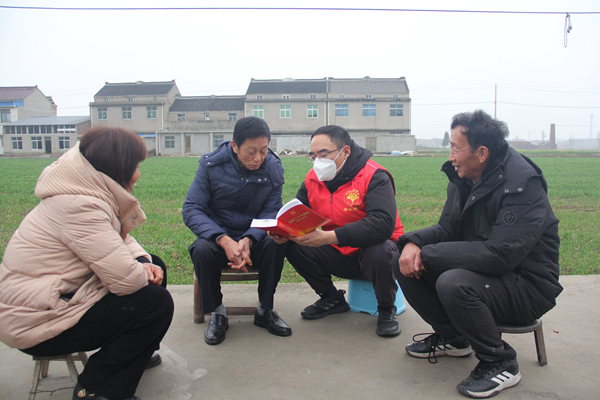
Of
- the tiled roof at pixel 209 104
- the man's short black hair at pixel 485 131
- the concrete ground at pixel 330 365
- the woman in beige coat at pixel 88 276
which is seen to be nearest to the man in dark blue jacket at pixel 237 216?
the concrete ground at pixel 330 365

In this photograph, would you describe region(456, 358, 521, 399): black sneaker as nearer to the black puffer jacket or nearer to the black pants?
the black puffer jacket

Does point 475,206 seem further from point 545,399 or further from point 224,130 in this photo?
point 224,130

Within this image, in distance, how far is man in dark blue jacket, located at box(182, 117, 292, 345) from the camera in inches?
130

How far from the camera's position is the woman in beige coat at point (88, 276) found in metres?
2.04

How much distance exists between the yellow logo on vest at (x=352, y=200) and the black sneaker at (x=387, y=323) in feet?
2.68

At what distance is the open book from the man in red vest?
162mm

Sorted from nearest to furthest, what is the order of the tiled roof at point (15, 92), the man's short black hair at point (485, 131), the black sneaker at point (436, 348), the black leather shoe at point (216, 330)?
1. the man's short black hair at point (485, 131)
2. the black sneaker at point (436, 348)
3. the black leather shoe at point (216, 330)
4. the tiled roof at point (15, 92)

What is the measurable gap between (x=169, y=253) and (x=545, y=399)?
487 cm

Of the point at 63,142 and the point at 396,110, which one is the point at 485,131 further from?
the point at 63,142

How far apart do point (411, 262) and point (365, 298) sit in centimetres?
111

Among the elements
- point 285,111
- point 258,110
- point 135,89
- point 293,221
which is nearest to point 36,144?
point 135,89

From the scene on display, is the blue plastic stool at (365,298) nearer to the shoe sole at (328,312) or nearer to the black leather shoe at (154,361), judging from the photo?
the shoe sole at (328,312)

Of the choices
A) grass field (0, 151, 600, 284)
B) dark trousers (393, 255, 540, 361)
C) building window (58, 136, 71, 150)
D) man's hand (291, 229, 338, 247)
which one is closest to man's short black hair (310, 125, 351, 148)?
man's hand (291, 229, 338, 247)

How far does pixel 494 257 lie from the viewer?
245cm
